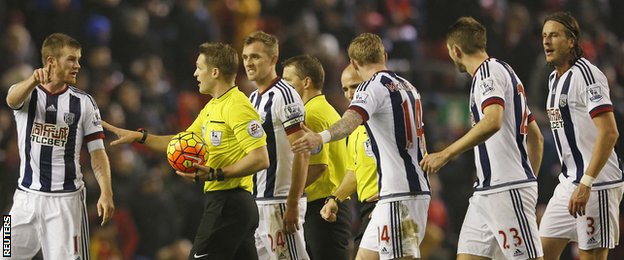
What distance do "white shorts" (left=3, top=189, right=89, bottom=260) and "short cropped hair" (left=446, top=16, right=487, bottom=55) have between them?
3243mm

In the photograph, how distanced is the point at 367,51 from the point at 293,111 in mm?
985

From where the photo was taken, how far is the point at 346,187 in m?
9.47

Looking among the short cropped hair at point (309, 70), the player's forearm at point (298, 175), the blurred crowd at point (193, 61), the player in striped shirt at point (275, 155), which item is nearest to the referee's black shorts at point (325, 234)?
the player in striped shirt at point (275, 155)

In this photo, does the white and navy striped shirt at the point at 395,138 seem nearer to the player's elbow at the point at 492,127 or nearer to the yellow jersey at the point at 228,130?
the player's elbow at the point at 492,127

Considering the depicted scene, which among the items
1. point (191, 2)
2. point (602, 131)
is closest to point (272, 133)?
point (602, 131)

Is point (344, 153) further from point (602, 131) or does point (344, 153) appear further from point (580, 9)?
point (580, 9)

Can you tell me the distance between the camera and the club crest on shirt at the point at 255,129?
859 centimetres

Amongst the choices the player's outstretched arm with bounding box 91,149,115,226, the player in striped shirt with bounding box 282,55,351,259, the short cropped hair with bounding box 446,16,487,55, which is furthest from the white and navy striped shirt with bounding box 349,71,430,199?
the player's outstretched arm with bounding box 91,149,115,226

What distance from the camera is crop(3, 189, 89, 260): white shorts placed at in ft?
28.7

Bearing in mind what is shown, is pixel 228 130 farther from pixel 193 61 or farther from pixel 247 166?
pixel 193 61

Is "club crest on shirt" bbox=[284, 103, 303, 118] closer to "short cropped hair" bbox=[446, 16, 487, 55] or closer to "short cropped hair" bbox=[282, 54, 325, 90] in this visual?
"short cropped hair" bbox=[282, 54, 325, 90]

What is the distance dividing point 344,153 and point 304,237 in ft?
2.75

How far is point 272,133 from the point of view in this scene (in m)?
9.36

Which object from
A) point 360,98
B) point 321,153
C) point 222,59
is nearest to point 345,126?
point 360,98
